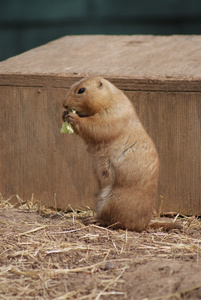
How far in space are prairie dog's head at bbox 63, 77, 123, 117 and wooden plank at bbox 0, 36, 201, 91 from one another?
712mm

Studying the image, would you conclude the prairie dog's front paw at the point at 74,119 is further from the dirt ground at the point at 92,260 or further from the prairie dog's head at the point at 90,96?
the dirt ground at the point at 92,260

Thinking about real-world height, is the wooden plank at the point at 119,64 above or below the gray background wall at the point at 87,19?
below

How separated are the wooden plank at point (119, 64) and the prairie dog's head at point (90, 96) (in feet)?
2.34

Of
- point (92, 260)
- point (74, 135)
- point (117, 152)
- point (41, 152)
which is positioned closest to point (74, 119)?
point (117, 152)

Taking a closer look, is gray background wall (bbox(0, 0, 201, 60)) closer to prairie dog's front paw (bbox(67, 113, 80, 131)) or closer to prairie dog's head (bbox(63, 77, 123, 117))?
prairie dog's head (bbox(63, 77, 123, 117))

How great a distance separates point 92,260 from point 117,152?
45.9 inches

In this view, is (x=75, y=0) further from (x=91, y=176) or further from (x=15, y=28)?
(x=91, y=176)

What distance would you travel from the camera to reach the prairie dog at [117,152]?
5273 millimetres

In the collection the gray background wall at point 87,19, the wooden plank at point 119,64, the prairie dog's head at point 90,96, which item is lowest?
the prairie dog's head at point 90,96

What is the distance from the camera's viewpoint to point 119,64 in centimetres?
659

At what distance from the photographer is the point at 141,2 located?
11.0 meters

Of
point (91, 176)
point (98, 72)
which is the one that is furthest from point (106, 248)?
point (98, 72)

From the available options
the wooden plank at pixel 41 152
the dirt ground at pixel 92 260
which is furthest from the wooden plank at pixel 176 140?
the wooden plank at pixel 41 152

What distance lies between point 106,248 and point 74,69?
2404mm
